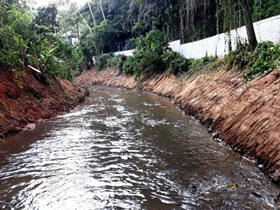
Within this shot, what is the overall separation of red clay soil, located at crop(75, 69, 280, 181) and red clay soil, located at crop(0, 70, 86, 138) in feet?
19.6

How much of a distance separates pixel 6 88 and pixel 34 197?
251 inches

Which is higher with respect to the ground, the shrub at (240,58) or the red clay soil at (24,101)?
the shrub at (240,58)

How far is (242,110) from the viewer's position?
22.7ft

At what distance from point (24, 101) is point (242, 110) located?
766 centimetres

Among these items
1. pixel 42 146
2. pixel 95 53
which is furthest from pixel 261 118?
pixel 95 53

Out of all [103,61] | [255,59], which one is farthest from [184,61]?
[103,61]

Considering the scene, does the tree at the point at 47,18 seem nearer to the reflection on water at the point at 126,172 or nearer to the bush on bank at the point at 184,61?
the bush on bank at the point at 184,61

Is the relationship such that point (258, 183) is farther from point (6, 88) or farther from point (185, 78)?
point (185, 78)

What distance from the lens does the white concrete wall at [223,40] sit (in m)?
10.2

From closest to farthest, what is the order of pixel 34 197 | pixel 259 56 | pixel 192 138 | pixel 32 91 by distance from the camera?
pixel 34 197 → pixel 192 138 → pixel 259 56 → pixel 32 91

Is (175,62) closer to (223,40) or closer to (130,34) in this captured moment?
(223,40)

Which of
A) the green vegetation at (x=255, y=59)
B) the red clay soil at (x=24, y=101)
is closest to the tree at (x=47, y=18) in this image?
the red clay soil at (x=24, y=101)

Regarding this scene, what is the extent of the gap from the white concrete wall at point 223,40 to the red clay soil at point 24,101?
846cm

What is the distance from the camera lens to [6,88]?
30.4 ft
